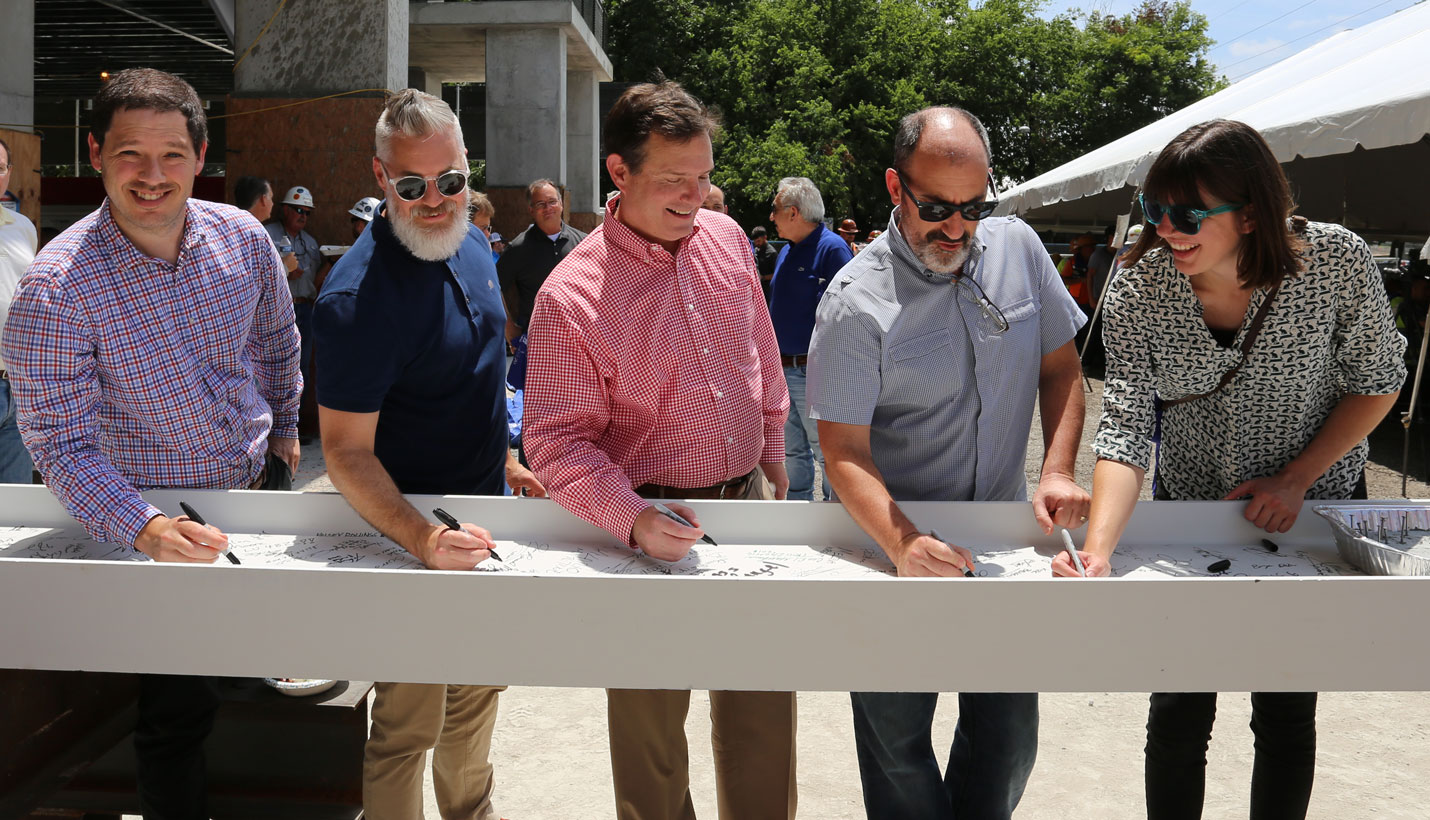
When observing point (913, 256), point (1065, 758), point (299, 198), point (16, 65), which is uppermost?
point (16, 65)

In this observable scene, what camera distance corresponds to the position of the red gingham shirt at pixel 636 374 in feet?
6.91

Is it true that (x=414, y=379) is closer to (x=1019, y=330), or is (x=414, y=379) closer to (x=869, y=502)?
(x=869, y=502)

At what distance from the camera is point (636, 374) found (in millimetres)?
2178

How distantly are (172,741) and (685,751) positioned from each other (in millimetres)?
999

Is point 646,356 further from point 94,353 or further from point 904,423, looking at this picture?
point 94,353

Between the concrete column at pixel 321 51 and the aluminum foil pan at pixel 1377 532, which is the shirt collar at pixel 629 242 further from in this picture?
the concrete column at pixel 321 51

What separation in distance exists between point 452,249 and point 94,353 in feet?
2.34

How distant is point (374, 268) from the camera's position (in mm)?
2246

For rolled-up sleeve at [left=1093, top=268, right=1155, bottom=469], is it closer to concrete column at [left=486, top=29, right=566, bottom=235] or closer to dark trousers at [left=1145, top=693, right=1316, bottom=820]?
dark trousers at [left=1145, top=693, right=1316, bottom=820]

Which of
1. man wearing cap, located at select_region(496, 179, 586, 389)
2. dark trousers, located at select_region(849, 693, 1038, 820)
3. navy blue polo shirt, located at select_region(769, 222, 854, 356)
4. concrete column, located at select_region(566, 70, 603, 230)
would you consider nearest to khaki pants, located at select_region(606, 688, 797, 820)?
dark trousers, located at select_region(849, 693, 1038, 820)

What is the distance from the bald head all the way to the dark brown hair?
0.33 m

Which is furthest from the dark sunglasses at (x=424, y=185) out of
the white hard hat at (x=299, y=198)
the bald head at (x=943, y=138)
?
the white hard hat at (x=299, y=198)

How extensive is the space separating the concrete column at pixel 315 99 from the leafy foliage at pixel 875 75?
1992 centimetres

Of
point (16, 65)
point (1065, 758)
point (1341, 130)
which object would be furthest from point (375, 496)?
point (1341, 130)
